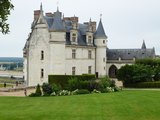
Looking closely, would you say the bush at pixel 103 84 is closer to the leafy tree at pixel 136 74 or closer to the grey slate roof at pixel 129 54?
the leafy tree at pixel 136 74

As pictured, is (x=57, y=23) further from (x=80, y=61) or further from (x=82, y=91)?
(x=82, y=91)

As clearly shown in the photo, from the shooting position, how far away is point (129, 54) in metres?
69.5

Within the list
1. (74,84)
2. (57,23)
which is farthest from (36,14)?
(74,84)

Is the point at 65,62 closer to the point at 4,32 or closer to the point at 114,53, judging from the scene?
the point at 114,53

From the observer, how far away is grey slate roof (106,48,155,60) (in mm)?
68562

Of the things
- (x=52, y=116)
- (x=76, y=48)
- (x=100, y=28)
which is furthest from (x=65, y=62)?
(x=52, y=116)

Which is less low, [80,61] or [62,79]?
[80,61]

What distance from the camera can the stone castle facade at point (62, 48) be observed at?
57.9 meters

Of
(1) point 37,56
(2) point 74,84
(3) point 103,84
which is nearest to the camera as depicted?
(3) point 103,84

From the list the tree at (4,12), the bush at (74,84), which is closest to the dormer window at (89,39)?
Result: the bush at (74,84)

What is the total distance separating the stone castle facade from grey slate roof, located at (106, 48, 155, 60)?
12.1 feet

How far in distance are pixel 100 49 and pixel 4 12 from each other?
156 ft

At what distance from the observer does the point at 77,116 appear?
71.5 feet

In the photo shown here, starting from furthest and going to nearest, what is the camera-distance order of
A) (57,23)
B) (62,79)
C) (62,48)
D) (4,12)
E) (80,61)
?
(80,61)
(62,48)
(57,23)
(62,79)
(4,12)
